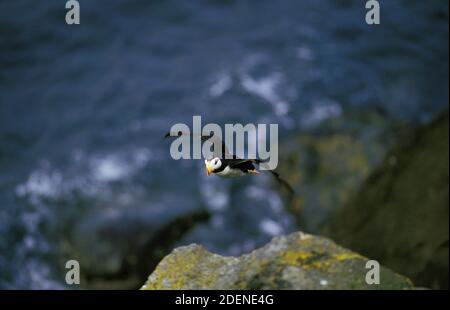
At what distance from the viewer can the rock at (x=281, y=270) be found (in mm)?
4152

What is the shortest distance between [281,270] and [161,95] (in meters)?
7.78

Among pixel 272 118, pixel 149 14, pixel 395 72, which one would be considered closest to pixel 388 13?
pixel 395 72

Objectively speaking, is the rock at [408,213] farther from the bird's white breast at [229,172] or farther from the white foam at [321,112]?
the bird's white breast at [229,172]

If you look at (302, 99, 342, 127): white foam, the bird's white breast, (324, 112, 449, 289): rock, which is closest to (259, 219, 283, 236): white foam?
(324, 112, 449, 289): rock

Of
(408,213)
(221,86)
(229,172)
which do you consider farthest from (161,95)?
(229,172)

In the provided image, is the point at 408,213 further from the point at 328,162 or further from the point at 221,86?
the point at 221,86

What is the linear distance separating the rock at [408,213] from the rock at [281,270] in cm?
319

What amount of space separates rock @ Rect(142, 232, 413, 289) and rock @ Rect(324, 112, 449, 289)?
10.5 ft

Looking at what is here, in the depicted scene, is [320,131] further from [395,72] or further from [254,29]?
[254,29]

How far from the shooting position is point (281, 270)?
422 centimetres

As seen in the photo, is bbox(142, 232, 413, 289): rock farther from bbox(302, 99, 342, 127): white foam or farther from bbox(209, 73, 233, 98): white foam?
bbox(209, 73, 233, 98): white foam

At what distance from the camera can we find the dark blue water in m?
9.48

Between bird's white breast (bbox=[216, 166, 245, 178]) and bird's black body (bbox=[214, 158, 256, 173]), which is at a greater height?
bird's black body (bbox=[214, 158, 256, 173])

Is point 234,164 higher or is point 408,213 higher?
point 234,164
